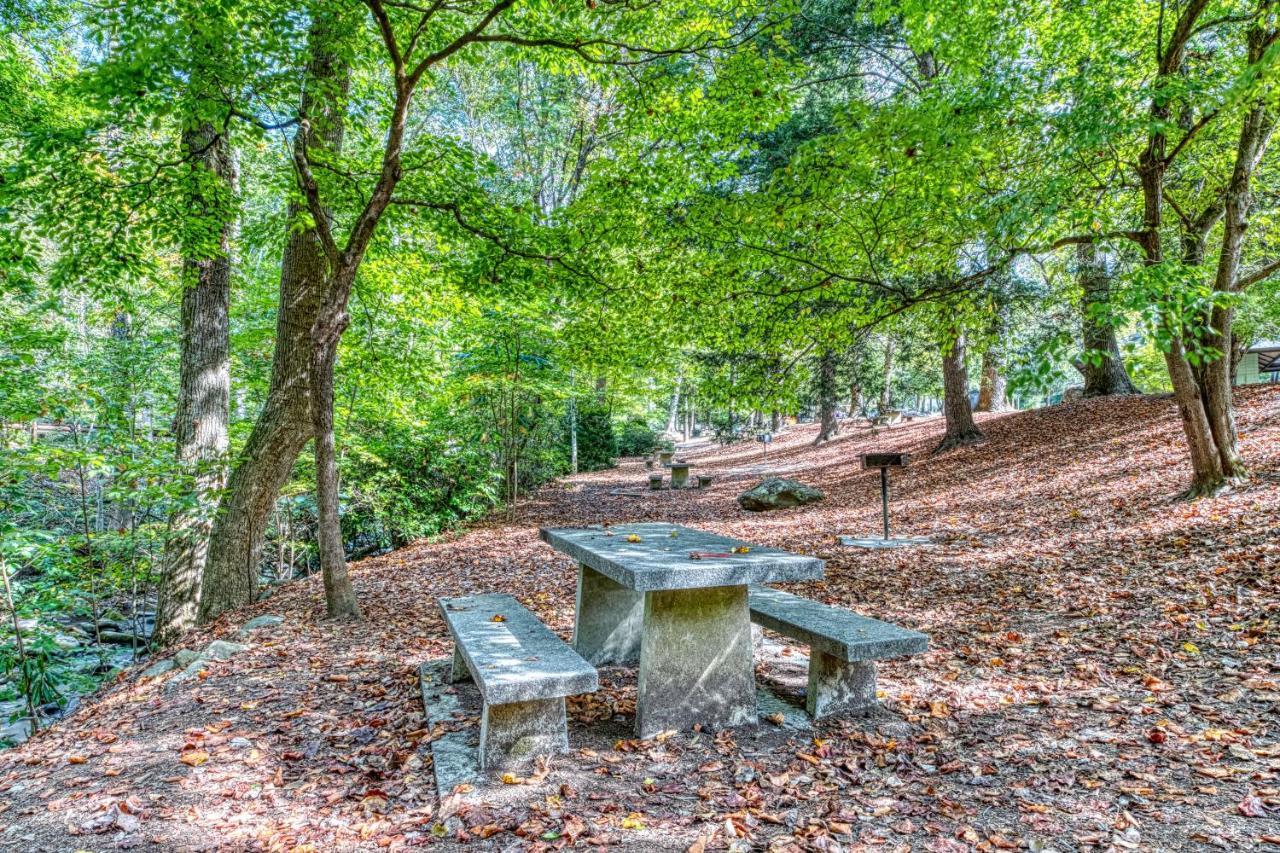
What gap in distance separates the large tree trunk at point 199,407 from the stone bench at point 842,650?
618 centimetres

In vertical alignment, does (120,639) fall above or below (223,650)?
below

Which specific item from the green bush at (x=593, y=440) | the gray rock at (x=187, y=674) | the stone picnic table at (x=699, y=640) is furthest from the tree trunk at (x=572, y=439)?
the stone picnic table at (x=699, y=640)

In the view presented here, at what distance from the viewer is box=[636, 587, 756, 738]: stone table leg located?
3.15m

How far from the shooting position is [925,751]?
2922 millimetres

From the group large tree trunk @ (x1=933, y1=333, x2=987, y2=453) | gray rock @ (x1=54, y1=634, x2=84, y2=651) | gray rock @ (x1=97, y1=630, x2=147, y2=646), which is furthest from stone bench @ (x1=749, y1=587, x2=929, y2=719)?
large tree trunk @ (x1=933, y1=333, x2=987, y2=453)

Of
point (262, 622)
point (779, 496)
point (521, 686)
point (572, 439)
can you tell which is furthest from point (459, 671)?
point (572, 439)

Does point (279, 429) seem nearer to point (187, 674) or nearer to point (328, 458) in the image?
point (328, 458)

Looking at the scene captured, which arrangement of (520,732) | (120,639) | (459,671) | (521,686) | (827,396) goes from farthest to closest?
(827,396), (120,639), (459,671), (520,732), (521,686)

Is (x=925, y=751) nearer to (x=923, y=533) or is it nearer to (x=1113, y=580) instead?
(x=1113, y=580)

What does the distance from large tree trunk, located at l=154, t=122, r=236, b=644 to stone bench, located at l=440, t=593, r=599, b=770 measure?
16.5 ft

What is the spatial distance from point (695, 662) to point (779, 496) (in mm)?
8127

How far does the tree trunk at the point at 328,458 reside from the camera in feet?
16.3

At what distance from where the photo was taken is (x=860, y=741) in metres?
3.03

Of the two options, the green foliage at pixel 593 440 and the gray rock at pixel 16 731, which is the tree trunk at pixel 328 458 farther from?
the green foliage at pixel 593 440
